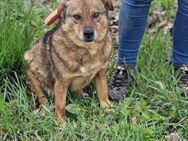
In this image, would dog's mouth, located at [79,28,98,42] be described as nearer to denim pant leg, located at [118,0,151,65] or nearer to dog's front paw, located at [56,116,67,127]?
denim pant leg, located at [118,0,151,65]

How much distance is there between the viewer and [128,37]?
4.15 m

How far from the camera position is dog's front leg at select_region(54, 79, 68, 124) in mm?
3904

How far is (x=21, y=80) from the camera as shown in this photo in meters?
4.25

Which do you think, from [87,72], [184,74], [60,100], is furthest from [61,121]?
[184,74]

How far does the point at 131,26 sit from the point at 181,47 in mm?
532

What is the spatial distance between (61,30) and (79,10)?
11.6 inches

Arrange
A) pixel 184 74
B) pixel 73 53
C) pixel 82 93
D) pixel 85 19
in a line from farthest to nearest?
1. pixel 184 74
2. pixel 82 93
3. pixel 73 53
4. pixel 85 19

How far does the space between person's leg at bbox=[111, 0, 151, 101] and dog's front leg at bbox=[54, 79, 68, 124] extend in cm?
53

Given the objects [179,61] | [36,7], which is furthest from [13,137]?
[36,7]

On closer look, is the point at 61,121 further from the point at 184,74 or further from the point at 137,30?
the point at 184,74

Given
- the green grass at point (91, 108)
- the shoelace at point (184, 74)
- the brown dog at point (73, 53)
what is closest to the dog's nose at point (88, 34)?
the brown dog at point (73, 53)

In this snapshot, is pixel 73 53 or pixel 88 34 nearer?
pixel 88 34

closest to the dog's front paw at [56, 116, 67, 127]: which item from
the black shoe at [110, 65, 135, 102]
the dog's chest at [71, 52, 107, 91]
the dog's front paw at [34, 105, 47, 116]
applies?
the dog's front paw at [34, 105, 47, 116]

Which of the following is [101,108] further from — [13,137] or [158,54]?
[158,54]
